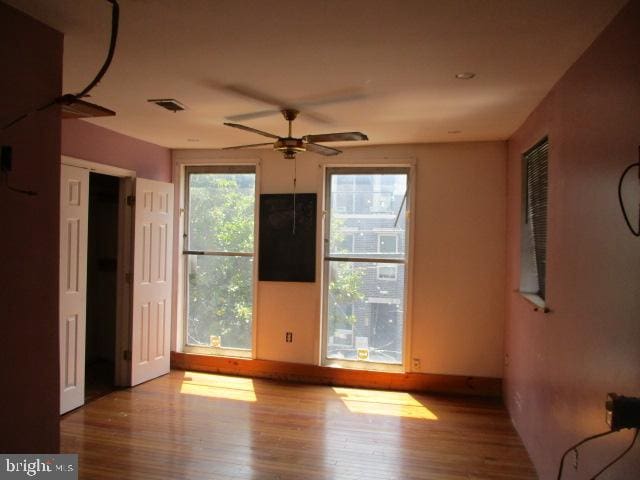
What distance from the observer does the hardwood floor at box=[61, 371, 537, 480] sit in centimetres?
302

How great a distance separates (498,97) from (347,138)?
41.0 inches

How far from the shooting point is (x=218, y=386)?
470 cm

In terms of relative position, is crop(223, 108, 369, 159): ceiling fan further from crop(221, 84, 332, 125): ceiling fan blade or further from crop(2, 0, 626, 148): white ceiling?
crop(2, 0, 626, 148): white ceiling

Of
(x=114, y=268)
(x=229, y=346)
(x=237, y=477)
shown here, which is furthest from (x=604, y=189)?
(x=114, y=268)

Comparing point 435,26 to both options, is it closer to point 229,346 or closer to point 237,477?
point 237,477

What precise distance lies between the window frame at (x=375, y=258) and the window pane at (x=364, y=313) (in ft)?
0.15

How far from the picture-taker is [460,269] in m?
4.57

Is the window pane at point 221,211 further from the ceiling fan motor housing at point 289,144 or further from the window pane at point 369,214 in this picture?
the ceiling fan motor housing at point 289,144

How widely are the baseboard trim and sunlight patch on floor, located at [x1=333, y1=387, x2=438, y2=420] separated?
12cm

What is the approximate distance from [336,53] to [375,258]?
2.80 meters

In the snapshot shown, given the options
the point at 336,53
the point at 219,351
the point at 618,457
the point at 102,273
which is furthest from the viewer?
the point at 102,273
